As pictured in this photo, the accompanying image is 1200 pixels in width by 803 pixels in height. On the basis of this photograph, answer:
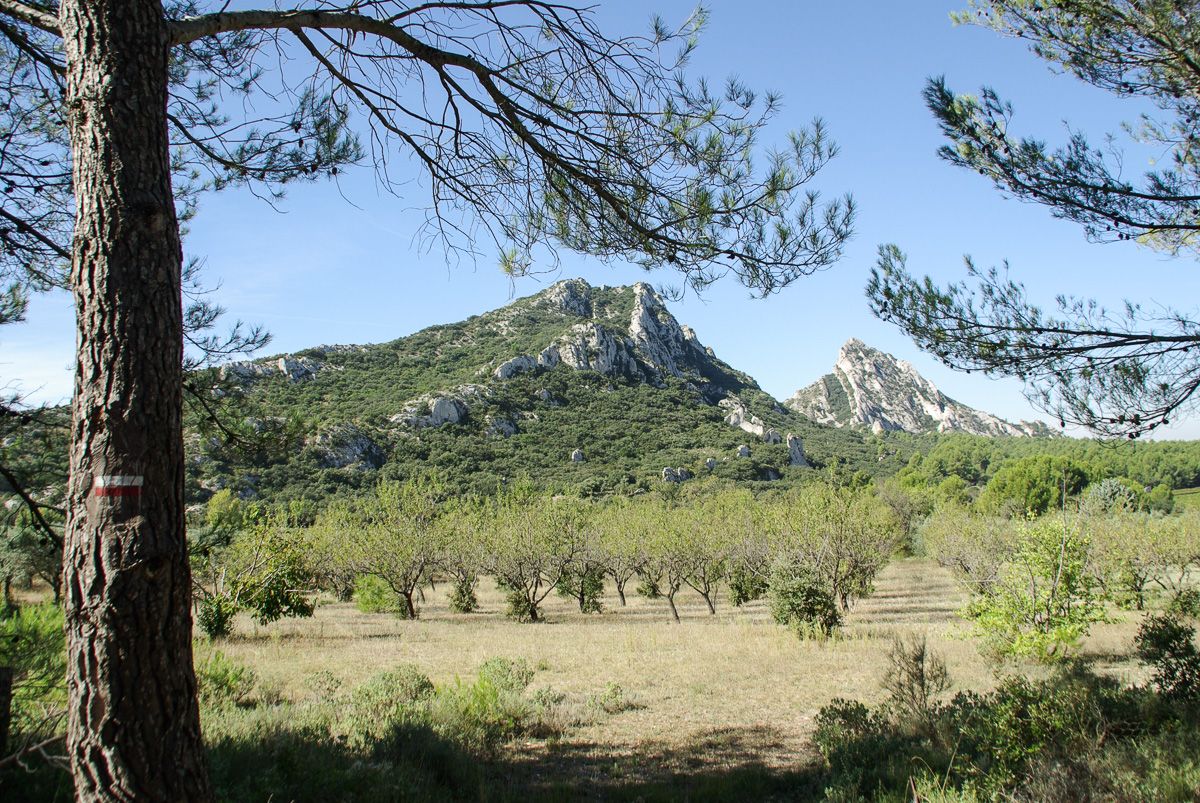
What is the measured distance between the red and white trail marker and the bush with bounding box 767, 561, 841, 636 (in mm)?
14326

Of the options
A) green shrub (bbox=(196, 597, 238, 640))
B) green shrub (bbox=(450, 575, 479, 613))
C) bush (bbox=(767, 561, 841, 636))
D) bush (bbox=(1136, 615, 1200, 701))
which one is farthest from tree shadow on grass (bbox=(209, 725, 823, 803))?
green shrub (bbox=(450, 575, 479, 613))

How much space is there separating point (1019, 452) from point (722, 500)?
2649 inches

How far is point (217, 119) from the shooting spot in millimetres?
4055

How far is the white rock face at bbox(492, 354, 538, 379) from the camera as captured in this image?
65.8 meters

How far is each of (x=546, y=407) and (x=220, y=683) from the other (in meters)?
60.9

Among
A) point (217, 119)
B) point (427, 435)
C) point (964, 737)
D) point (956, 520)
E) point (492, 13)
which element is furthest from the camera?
point (427, 435)

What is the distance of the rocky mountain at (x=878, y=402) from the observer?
4966 inches

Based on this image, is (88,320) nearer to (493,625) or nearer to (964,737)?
(964,737)

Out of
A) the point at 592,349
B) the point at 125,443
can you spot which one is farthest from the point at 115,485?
the point at 592,349

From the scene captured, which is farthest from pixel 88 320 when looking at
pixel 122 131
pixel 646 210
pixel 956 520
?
pixel 956 520

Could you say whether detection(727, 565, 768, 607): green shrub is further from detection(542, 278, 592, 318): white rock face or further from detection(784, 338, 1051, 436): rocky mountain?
detection(784, 338, 1051, 436): rocky mountain

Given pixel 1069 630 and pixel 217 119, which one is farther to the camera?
pixel 1069 630

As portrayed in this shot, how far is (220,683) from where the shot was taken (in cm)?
670

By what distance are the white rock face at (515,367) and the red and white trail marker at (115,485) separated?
64.3m
